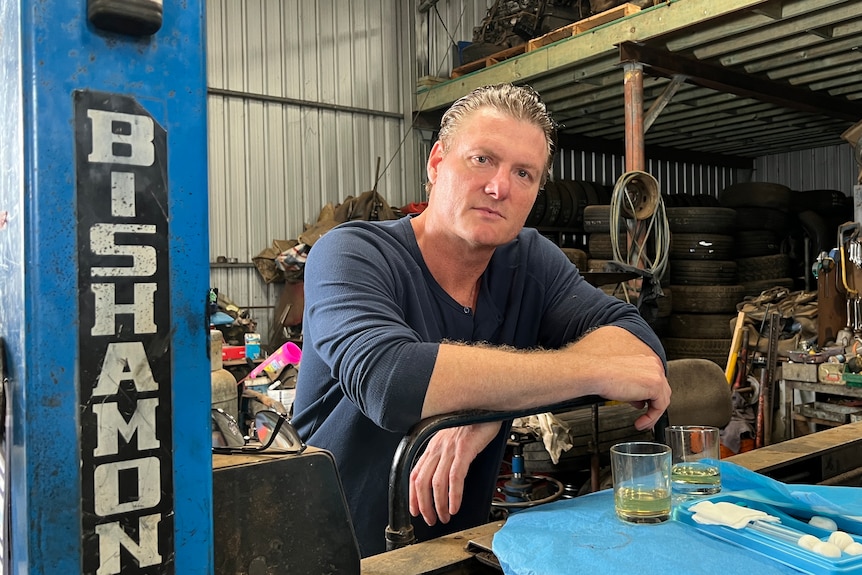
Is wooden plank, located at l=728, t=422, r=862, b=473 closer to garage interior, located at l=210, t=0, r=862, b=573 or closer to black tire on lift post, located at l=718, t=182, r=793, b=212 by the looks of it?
garage interior, located at l=210, t=0, r=862, b=573

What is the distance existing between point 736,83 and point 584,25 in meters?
1.53

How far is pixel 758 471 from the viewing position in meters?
1.47

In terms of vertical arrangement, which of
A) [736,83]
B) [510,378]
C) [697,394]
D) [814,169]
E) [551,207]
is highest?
[736,83]

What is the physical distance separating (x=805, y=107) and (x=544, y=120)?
23.1 ft

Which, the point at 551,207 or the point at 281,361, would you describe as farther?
the point at 551,207

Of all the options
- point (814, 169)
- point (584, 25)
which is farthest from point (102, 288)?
point (814, 169)

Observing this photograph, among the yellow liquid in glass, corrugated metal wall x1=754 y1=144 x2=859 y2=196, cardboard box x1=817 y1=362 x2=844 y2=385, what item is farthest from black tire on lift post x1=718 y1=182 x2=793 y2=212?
the yellow liquid in glass

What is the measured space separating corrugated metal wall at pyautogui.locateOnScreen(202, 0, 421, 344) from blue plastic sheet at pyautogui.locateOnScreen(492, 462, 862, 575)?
21.5 ft

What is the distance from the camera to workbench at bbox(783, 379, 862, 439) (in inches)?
178

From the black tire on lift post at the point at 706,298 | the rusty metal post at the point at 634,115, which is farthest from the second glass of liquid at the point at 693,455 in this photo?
the black tire on lift post at the point at 706,298

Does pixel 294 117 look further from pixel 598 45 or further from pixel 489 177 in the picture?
pixel 489 177

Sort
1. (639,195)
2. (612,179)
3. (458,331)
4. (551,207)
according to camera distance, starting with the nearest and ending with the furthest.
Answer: (458,331) < (639,195) < (551,207) < (612,179)

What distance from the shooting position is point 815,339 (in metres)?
5.45

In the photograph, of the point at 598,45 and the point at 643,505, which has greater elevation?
the point at 598,45
